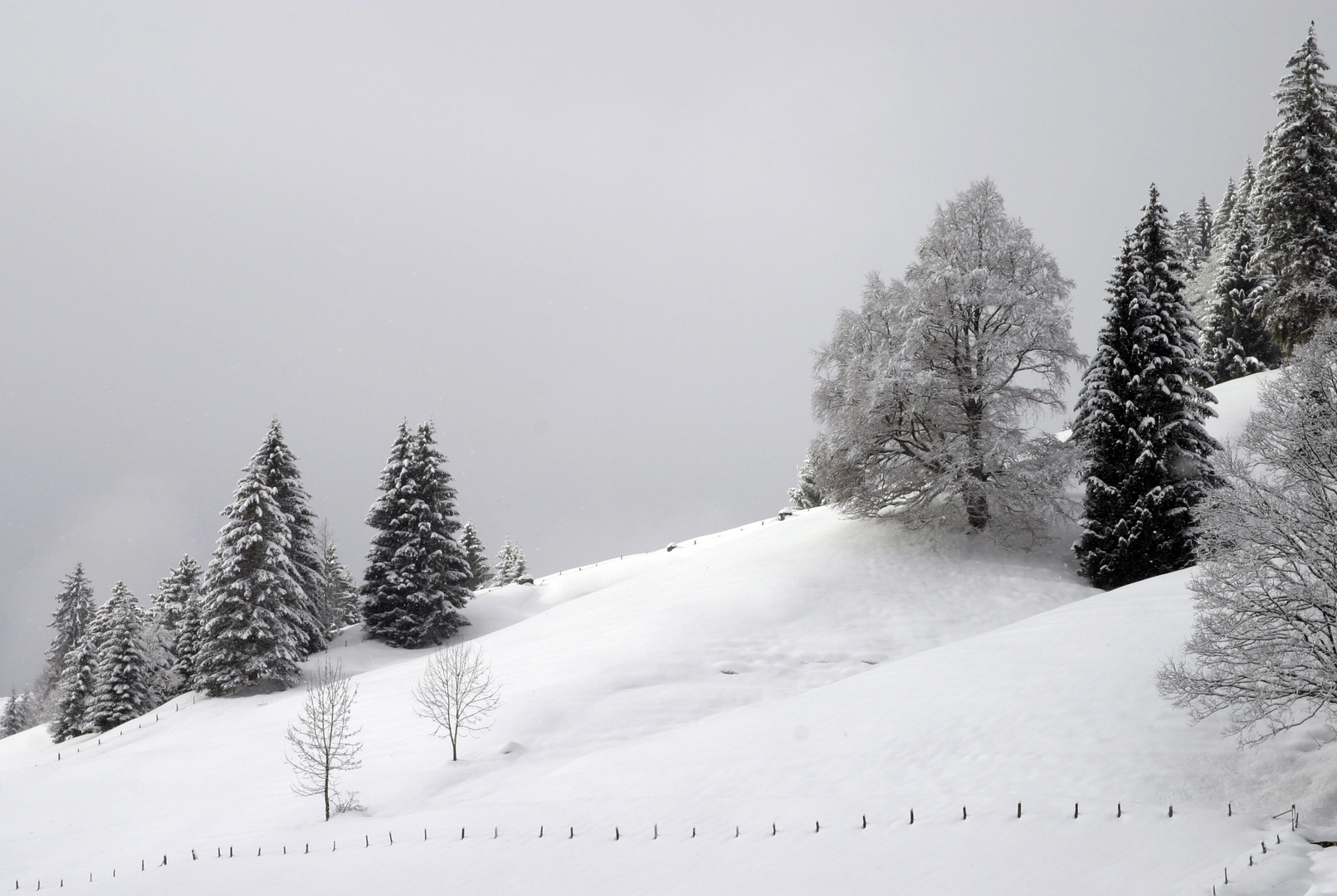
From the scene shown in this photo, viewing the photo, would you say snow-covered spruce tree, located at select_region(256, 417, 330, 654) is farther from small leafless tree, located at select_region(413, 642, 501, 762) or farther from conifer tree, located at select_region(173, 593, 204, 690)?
small leafless tree, located at select_region(413, 642, 501, 762)

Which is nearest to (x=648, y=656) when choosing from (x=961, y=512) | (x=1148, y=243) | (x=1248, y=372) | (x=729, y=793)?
(x=729, y=793)

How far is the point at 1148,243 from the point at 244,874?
1181 inches

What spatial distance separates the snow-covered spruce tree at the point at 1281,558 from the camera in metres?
9.70

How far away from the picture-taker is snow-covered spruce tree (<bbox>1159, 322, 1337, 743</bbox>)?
9695 mm

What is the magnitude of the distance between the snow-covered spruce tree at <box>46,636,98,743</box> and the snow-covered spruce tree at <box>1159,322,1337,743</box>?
42737 mm

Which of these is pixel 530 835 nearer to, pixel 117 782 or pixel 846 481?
pixel 117 782

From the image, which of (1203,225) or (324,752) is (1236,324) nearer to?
(1203,225)

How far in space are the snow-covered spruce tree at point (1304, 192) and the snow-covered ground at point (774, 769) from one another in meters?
12.9

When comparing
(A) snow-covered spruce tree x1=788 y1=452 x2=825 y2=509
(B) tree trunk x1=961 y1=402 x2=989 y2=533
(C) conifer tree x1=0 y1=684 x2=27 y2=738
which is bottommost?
(C) conifer tree x1=0 y1=684 x2=27 y2=738

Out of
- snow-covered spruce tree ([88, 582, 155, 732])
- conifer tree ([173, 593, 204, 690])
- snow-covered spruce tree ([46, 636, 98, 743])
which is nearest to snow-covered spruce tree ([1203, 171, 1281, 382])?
conifer tree ([173, 593, 204, 690])

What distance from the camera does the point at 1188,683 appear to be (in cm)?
1060

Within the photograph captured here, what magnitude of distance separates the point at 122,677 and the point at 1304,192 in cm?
5235

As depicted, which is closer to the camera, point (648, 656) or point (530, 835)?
point (530, 835)

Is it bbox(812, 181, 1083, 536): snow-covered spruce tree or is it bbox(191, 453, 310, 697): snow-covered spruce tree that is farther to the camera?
bbox(191, 453, 310, 697): snow-covered spruce tree
